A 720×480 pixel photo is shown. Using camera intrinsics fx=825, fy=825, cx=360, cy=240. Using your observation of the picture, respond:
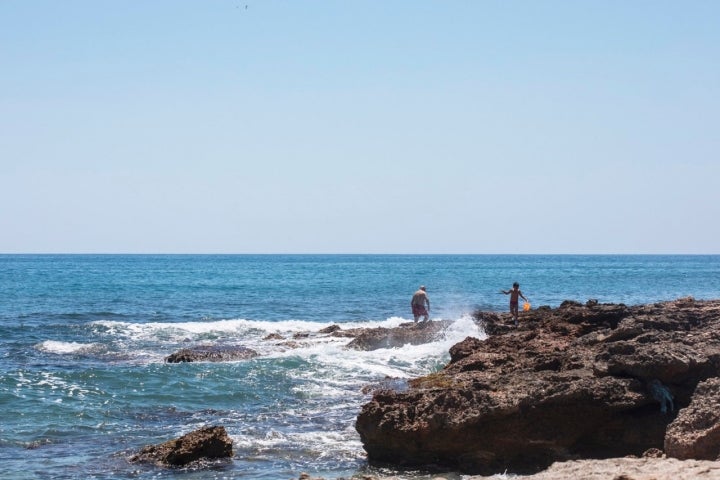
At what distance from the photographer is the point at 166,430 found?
47.2 feet

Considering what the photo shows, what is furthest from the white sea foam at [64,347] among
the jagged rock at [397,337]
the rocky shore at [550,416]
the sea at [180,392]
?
the rocky shore at [550,416]

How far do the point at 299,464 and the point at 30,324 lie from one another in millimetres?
24947

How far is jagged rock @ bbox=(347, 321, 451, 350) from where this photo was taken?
23297 mm

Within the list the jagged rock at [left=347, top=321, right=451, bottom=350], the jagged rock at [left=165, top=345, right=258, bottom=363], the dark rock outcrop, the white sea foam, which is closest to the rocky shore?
the dark rock outcrop

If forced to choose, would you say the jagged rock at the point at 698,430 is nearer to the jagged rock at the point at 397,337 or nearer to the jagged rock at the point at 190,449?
the jagged rock at the point at 190,449

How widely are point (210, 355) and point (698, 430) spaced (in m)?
15.1

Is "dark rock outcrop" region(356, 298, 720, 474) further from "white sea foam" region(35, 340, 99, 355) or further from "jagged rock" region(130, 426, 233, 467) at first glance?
"white sea foam" region(35, 340, 99, 355)

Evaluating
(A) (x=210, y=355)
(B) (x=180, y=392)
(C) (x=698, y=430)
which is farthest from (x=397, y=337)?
(C) (x=698, y=430)

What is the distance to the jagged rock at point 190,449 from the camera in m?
11.8

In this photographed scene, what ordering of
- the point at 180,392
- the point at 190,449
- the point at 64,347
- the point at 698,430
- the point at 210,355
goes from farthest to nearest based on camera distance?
1. the point at 64,347
2. the point at 210,355
3. the point at 180,392
4. the point at 190,449
5. the point at 698,430

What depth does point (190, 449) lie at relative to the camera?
1187 centimetres

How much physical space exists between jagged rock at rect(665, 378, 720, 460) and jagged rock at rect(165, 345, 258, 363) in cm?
1435

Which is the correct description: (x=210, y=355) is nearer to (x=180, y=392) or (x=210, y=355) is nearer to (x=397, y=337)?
(x=180, y=392)

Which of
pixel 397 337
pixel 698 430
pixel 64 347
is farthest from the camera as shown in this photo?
pixel 64 347
